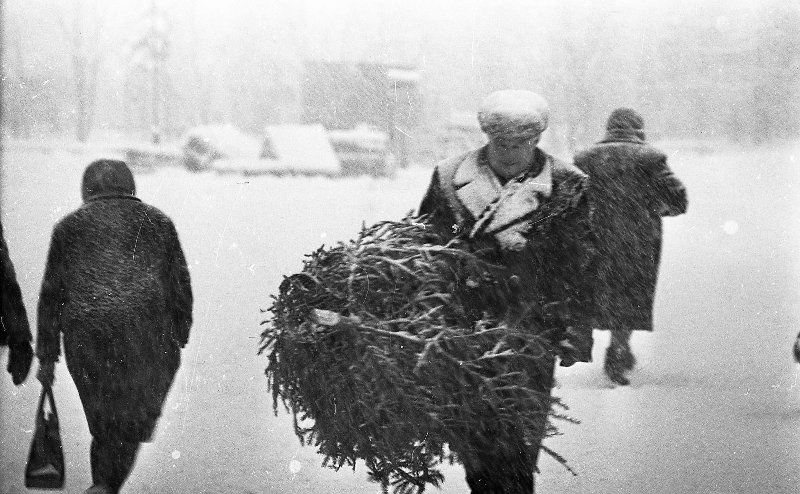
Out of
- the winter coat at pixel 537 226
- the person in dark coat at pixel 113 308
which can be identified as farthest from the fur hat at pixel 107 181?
the winter coat at pixel 537 226

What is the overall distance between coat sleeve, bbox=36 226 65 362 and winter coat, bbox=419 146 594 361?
131 cm

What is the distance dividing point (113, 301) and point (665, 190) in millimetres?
1934

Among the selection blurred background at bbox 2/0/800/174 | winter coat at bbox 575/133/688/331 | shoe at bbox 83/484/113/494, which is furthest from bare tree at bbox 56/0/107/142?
winter coat at bbox 575/133/688/331

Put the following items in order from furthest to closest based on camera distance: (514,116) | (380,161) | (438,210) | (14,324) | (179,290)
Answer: (380,161)
(179,290)
(14,324)
(438,210)
(514,116)

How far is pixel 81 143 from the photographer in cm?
334

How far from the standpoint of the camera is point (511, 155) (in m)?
2.62

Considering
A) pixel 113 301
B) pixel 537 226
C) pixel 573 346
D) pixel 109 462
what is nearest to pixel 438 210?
pixel 537 226

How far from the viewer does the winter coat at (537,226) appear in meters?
2.58

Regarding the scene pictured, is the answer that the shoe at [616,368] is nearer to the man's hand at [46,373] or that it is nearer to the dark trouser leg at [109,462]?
the dark trouser leg at [109,462]

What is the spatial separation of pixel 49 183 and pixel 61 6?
0.65 m

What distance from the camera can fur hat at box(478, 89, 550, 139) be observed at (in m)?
2.57

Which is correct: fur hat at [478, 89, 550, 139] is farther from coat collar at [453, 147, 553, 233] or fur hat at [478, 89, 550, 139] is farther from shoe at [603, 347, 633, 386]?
shoe at [603, 347, 633, 386]

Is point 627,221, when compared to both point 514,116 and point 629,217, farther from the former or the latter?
point 514,116

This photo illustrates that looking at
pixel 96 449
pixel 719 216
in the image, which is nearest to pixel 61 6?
pixel 96 449
